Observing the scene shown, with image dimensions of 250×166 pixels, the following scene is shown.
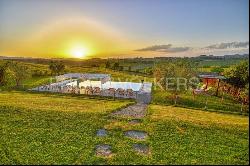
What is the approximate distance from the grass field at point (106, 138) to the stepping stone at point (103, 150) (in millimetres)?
319

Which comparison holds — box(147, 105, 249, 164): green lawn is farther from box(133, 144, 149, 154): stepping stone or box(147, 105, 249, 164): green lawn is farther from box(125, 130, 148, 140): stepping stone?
box(125, 130, 148, 140): stepping stone

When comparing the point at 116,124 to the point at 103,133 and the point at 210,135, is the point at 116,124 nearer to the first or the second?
the point at 103,133

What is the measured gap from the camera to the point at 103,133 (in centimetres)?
2236

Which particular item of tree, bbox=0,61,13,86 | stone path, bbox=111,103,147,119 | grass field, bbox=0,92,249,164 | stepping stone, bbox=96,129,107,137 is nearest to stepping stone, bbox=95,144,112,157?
grass field, bbox=0,92,249,164

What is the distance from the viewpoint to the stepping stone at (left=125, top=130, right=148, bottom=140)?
71.3ft

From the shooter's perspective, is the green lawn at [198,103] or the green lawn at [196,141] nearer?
the green lawn at [196,141]

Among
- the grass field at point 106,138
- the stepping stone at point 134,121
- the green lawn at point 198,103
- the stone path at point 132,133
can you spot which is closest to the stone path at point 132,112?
the stone path at point 132,133

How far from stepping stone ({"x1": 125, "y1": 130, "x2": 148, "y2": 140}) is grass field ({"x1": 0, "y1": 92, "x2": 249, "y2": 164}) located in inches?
18.0

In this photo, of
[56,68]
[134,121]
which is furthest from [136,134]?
[56,68]

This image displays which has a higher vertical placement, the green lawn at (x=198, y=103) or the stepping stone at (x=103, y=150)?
the stepping stone at (x=103, y=150)

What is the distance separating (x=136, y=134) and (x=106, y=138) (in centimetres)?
Answer: 233

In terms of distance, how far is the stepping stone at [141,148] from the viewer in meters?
19.0

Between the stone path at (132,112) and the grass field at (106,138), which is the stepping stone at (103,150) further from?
the stone path at (132,112)

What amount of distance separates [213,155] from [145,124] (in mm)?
7590
